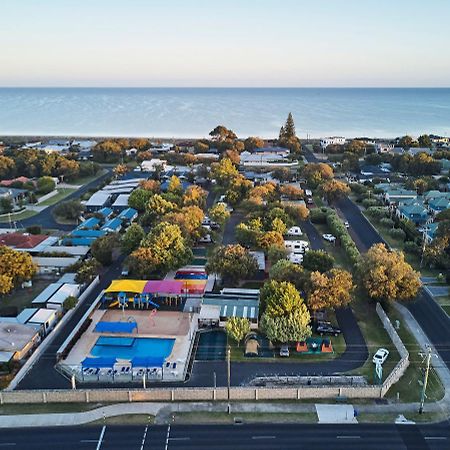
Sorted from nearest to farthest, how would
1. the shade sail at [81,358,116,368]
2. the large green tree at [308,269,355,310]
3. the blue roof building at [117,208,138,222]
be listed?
the shade sail at [81,358,116,368], the large green tree at [308,269,355,310], the blue roof building at [117,208,138,222]

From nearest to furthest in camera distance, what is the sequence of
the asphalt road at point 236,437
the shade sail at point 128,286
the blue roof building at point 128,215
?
the asphalt road at point 236,437
the shade sail at point 128,286
the blue roof building at point 128,215

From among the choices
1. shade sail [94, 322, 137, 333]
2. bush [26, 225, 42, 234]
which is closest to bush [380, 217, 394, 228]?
shade sail [94, 322, 137, 333]

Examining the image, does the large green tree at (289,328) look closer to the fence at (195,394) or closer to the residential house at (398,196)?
the fence at (195,394)

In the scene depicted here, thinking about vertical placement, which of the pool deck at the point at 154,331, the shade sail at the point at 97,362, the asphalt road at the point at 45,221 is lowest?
the pool deck at the point at 154,331

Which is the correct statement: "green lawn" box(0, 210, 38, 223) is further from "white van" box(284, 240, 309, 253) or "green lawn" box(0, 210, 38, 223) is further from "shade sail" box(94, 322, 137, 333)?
"white van" box(284, 240, 309, 253)

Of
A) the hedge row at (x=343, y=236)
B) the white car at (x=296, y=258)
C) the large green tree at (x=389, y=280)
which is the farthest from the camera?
the hedge row at (x=343, y=236)

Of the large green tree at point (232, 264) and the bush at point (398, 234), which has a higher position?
the large green tree at point (232, 264)

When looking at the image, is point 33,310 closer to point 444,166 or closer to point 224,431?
point 224,431

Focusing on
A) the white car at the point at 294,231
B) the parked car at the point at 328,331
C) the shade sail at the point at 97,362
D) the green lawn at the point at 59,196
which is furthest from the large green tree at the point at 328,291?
the green lawn at the point at 59,196
